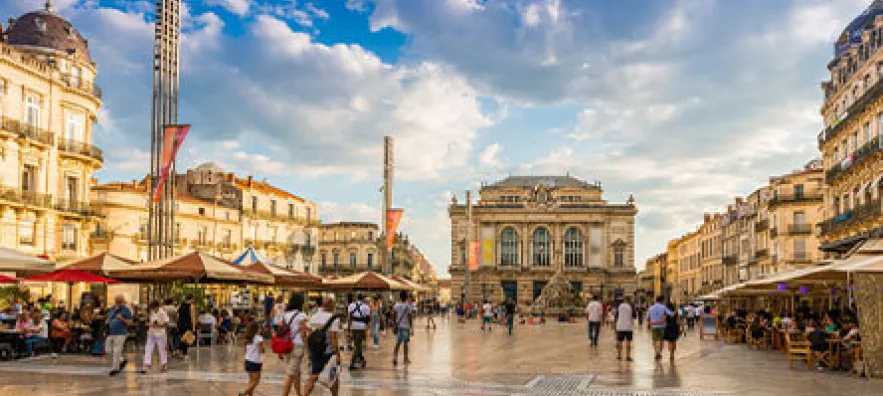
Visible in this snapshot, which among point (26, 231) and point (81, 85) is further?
point (81, 85)

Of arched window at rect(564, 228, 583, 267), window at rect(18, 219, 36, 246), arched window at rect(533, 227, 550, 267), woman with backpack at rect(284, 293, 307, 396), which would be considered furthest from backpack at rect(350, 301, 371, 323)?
arched window at rect(564, 228, 583, 267)

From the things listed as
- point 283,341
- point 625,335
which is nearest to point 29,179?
point 625,335

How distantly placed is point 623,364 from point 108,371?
33.7 ft

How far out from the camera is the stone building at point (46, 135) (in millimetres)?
34656

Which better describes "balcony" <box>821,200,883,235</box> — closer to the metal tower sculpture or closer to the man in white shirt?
the man in white shirt

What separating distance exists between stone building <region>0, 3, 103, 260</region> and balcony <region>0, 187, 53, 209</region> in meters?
0.04

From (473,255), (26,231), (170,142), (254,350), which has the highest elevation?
(170,142)

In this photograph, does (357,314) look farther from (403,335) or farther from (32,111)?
(32,111)

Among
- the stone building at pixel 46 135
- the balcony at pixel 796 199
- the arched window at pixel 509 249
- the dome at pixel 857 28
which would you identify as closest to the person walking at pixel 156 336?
the stone building at pixel 46 135

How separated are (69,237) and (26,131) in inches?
250

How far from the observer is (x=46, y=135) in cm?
3669

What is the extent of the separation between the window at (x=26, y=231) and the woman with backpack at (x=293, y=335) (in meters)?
29.3

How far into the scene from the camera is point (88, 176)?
40469 mm

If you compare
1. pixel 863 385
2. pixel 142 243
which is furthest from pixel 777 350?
pixel 142 243
